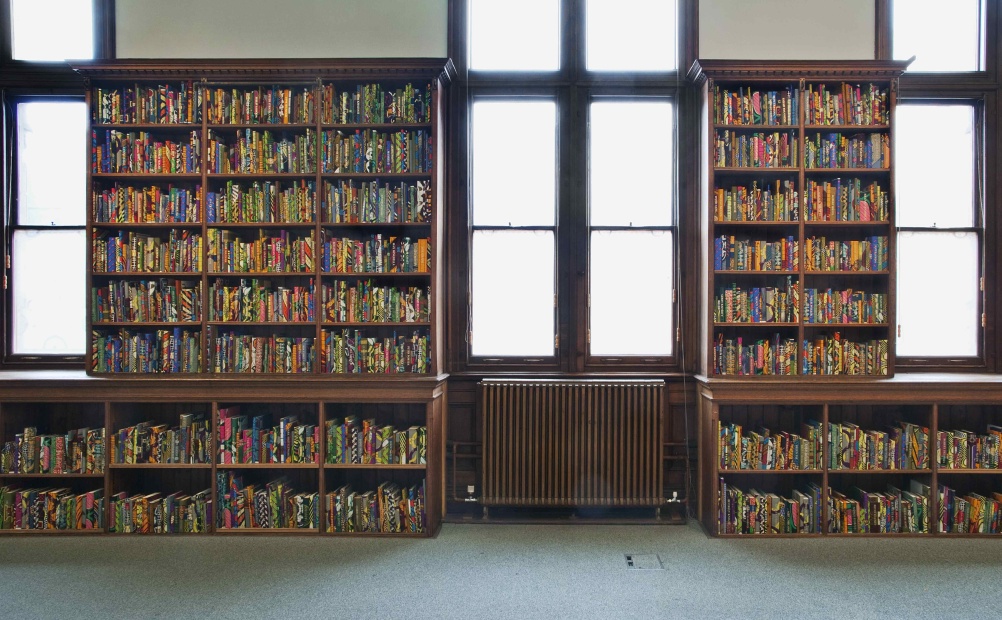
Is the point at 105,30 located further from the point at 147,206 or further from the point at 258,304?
the point at 258,304

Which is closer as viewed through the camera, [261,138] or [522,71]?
[261,138]

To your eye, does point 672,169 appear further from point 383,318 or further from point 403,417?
point 403,417

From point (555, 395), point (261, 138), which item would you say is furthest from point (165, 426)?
point (555, 395)

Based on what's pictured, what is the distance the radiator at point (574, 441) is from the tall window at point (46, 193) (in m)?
3.02

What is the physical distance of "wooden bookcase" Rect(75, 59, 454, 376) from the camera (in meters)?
3.91

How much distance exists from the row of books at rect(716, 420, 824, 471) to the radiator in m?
0.40

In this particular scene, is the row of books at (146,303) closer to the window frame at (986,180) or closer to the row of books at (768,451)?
the row of books at (768,451)

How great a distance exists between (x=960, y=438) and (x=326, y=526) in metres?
3.88

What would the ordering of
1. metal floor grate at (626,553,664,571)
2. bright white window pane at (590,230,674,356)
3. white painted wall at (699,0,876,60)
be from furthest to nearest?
bright white window pane at (590,230,674,356) → white painted wall at (699,0,876,60) → metal floor grate at (626,553,664,571)

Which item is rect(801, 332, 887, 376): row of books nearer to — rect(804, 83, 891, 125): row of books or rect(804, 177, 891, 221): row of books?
rect(804, 177, 891, 221): row of books

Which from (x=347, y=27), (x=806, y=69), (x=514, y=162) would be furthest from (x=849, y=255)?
(x=347, y=27)

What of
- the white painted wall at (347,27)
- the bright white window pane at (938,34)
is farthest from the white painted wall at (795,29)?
the bright white window pane at (938,34)

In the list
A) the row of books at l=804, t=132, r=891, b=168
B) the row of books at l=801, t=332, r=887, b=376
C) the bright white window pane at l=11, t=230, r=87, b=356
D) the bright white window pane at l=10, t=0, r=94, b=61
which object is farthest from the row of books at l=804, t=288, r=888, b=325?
the bright white window pane at l=10, t=0, r=94, b=61

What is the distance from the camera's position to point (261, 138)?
3.96m
